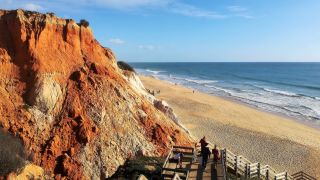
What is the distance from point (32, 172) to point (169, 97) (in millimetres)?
48438

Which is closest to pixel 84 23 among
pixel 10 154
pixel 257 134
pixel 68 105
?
pixel 68 105

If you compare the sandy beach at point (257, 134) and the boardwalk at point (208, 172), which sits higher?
the boardwalk at point (208, 172)

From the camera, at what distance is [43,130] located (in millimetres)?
18953

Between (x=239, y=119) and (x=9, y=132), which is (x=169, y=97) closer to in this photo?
(x=239, y=119)

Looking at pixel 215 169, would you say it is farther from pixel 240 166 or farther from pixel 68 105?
pixel 68 105

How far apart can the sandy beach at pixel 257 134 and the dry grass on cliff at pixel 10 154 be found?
801 inches

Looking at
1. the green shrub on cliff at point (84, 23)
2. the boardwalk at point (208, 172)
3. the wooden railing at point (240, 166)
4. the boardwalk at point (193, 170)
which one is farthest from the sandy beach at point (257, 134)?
the green shrub on cliff at point (84, 23)

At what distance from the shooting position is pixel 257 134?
4044 centimetres

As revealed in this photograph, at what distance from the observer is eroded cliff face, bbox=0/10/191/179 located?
18688mm

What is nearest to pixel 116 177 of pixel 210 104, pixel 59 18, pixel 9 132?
pixel 9 132

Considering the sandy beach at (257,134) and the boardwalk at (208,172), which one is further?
the sandy beach at (257,134)

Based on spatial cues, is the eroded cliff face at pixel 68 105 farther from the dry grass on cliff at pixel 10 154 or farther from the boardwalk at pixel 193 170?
the boardwalk at pixel 193 170

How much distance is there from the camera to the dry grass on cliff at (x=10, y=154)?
15523mm

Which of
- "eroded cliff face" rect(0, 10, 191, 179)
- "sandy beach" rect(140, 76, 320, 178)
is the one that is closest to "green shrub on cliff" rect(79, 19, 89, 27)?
"eroded cliff face" rect(0, 10, 191, 179)
